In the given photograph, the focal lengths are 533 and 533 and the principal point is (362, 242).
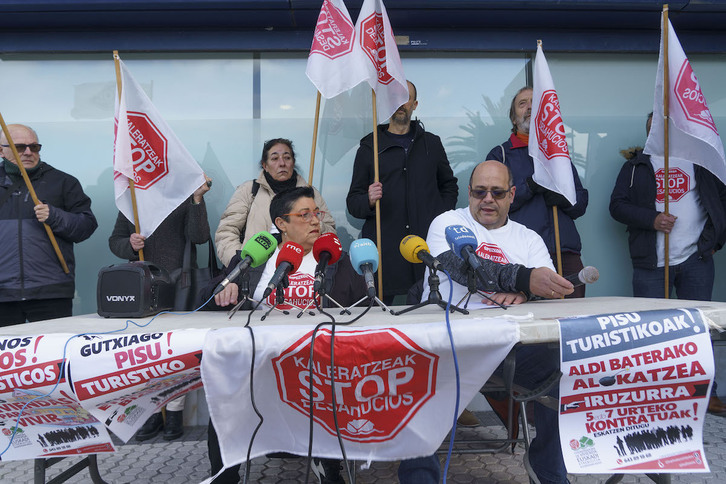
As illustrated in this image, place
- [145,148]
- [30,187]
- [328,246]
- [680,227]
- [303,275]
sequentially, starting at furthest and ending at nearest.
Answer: [680,227] < [30,187] < [145,148] < [303,275] < [328,246]

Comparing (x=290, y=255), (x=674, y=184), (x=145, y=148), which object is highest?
(x=145, y=148)

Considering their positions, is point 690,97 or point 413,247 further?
point 690,97

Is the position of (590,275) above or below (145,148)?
below

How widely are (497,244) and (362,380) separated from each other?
153cm

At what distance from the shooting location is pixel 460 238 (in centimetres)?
206

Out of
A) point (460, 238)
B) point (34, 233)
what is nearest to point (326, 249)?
point (460, 238)

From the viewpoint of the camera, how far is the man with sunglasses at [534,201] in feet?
13.0

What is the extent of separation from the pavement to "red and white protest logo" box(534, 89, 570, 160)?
1998 mm

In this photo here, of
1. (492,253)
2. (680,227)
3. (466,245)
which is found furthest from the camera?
(680,227)

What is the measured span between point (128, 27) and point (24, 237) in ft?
7.05

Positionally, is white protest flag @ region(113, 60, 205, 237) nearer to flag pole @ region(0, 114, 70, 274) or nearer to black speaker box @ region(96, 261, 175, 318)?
flag pole @ region(0, 114, 70, 274)

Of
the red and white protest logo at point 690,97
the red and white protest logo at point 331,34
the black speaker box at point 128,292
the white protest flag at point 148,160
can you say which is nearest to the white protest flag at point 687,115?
the red and white protest logo at point 690,97

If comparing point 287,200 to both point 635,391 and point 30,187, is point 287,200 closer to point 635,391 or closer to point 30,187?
point 30,187

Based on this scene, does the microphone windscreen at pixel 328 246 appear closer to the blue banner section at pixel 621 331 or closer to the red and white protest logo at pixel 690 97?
the blue banner section at pixel 621 331
